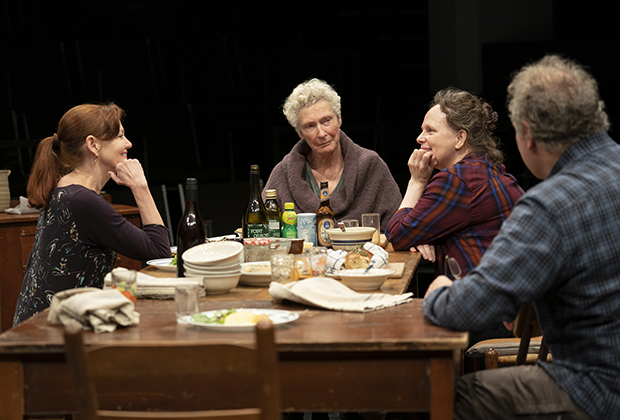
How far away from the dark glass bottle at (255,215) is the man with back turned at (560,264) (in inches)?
46.1

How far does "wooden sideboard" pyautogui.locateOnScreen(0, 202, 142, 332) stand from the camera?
3.48 meters

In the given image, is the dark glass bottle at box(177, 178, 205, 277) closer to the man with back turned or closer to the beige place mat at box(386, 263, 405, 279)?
the beige place mat at box(386, 263, 405, 279)

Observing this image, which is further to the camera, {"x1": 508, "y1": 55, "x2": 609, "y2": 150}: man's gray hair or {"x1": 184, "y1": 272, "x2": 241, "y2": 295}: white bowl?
{"x1": 184, "y1": 272, "x2": 241, "y2": 295}: white bowl

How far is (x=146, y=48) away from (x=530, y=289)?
5.91 meters

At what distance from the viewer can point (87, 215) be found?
220 cm

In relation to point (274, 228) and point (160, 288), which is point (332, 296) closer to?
point (160, 288)

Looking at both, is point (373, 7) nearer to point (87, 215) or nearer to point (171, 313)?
point (87, 215)

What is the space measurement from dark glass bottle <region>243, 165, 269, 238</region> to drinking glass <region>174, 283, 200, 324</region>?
0.97 meters

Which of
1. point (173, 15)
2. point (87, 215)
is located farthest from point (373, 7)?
point (87, 215)

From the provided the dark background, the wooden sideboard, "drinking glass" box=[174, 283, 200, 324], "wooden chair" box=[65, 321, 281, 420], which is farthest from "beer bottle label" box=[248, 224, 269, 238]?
the dark background

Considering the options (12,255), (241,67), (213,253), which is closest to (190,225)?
(213,253)

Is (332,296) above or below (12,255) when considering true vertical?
above

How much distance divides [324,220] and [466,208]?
580mm

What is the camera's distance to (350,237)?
2.42 metres
